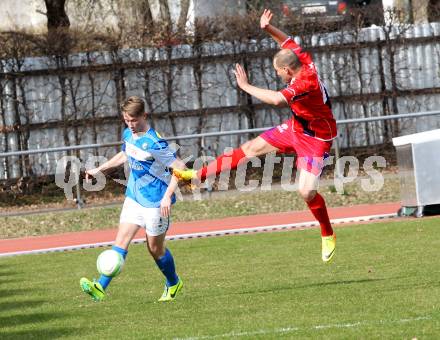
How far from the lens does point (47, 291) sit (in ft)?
40.1

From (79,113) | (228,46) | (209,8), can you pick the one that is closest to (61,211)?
(79,113)

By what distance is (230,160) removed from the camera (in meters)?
11.2

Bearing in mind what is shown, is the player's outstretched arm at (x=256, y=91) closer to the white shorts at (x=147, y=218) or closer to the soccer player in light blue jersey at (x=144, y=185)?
the soccer player in light blue jersey at (x=144, y=185)

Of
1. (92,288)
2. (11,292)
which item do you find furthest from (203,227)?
(92,288)

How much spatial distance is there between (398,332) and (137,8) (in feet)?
70.2

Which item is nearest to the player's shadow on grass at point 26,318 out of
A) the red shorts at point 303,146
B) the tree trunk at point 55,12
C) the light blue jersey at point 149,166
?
the light blue jersey at point 149,166

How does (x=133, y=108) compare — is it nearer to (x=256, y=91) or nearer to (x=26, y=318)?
(x=256, y=91)

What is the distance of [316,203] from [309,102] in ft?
3.42

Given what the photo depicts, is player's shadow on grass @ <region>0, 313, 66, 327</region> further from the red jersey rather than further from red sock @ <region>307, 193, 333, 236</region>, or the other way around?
the red jersey

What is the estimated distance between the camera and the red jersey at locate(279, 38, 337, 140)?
10.8 metres

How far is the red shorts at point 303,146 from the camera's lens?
1120cm

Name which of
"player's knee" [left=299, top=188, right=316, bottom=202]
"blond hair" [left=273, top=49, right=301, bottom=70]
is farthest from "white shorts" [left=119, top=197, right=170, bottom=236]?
"blond hair" [left=273, top=49, right=301, bottom=70]

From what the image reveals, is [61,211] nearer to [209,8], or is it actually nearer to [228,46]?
[228,46]

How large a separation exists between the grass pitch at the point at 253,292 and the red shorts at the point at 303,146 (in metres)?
1.17
